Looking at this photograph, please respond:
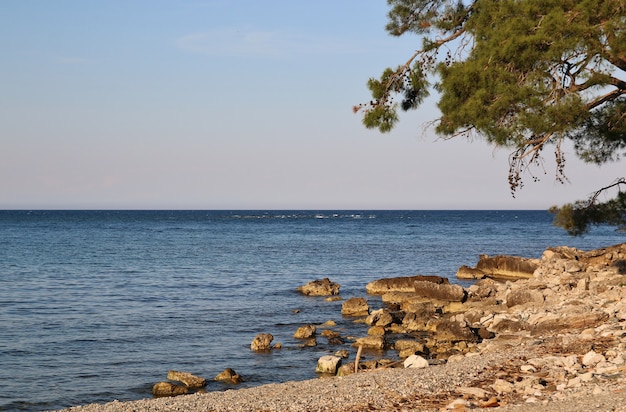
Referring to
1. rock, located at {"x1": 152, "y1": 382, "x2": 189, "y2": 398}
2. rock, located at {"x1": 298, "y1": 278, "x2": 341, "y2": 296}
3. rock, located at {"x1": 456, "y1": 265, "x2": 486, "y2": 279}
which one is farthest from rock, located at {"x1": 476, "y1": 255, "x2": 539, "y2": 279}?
rock, located at {"x1": 152, "y1": 382, "x2": 189, "y2": 398}

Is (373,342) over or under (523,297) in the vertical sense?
under

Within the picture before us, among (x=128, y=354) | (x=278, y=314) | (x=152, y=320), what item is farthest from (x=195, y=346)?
(x=278, y=314)

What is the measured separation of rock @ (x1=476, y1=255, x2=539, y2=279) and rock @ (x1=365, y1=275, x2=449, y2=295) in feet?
28.4

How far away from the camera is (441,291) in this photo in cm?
2942

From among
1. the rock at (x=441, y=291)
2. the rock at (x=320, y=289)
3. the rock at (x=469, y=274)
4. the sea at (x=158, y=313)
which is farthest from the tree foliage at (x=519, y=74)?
the rock at (x=469, y=274)

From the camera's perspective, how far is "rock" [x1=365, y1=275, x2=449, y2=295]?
33.3 meters

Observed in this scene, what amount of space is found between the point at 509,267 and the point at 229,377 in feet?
86.7

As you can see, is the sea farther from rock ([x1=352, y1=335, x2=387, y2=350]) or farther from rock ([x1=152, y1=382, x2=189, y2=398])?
rock ([x1=352, y1=335, x2=387, y2=350])

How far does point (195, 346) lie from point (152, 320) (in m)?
5.17

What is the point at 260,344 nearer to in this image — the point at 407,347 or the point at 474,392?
the point at 407,347

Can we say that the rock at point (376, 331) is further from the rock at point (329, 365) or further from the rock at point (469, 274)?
the rock at point (469, 274)

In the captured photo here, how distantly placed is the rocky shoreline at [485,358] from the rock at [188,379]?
8.94 ft

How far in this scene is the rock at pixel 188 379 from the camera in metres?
17.7

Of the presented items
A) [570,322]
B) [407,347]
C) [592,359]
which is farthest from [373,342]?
[592,359]
